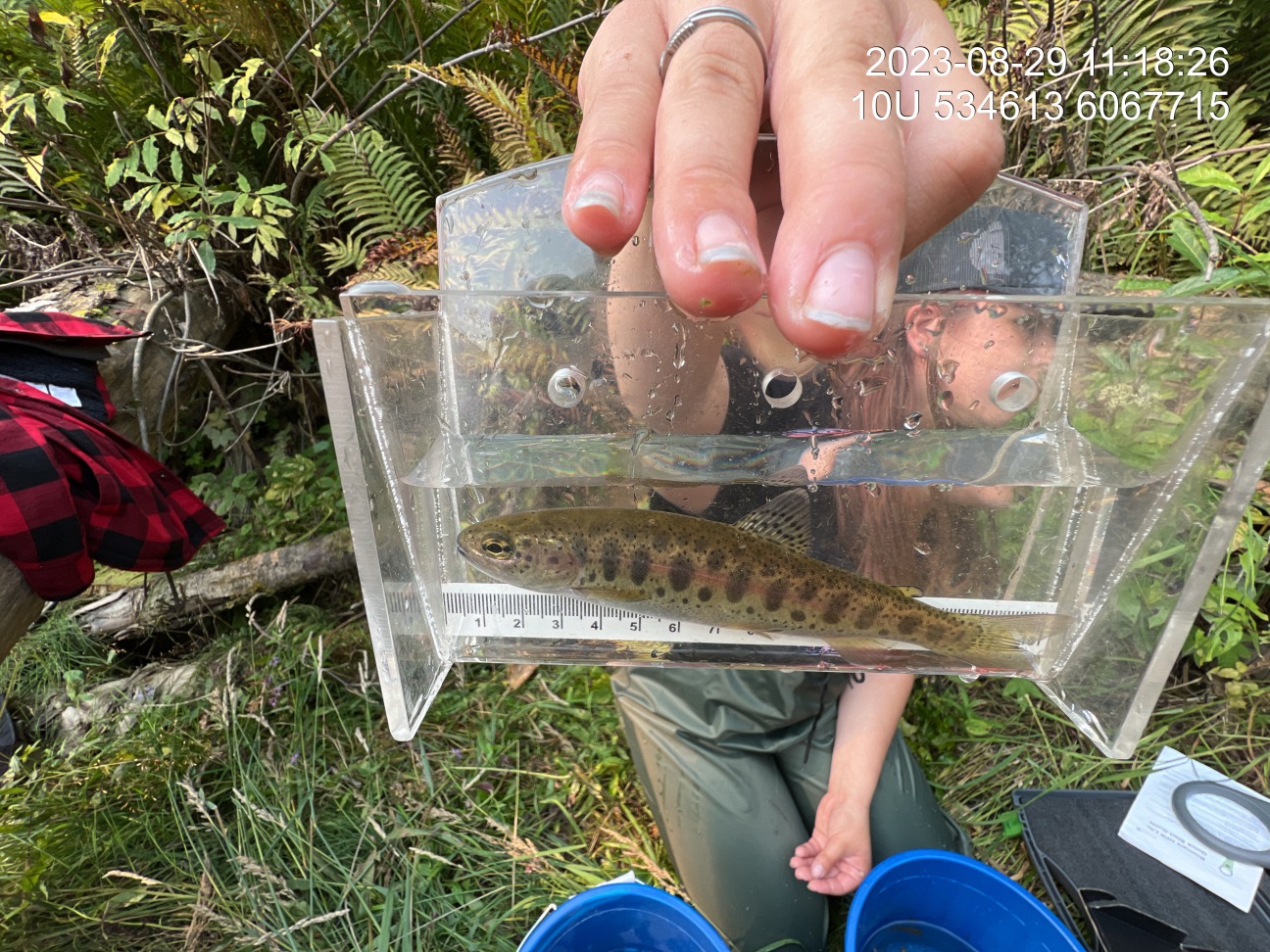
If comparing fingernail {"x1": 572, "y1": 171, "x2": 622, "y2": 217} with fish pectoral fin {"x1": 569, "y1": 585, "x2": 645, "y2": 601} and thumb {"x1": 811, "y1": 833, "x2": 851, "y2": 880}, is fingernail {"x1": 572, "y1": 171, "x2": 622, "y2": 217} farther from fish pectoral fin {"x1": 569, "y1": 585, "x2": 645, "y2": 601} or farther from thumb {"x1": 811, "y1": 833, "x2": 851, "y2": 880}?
thumb {"x1": 811, "y1": 833, "x2": 851, "y2": 880}

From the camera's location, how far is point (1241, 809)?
2.47 m

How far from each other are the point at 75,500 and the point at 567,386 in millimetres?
1941

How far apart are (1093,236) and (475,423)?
319 centimetres

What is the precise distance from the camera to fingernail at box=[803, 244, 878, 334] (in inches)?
35.6

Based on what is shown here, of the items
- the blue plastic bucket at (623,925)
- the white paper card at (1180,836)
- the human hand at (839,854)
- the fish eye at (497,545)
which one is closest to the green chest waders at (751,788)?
the human hand at (839,854)

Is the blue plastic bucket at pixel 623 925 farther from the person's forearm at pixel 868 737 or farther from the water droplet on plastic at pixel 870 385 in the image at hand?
the water droplet on plastic at pixel 870 385

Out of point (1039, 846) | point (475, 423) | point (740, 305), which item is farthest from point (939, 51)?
point (1039, 846)

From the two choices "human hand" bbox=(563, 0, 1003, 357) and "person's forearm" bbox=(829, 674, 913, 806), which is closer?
"human hand" bbox=(563, 0, 1003, 357)

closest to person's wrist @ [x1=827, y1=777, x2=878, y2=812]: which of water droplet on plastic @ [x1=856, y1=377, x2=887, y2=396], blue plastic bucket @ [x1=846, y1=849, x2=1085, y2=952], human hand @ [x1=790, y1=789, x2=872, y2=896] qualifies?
human hand @ [x1=790, y1=789, x2=872, y2=896]

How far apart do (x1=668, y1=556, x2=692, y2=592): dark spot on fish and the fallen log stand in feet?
7.63

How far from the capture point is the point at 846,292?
0.91m

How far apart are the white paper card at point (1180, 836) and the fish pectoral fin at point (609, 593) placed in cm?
233

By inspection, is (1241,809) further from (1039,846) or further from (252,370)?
(252,370)

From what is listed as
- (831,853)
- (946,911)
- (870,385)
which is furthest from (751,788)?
(870,385)
